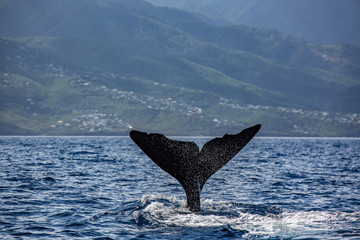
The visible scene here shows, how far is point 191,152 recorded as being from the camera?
37.8ft

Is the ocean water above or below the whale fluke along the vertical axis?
below

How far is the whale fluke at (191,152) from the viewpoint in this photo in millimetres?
11219

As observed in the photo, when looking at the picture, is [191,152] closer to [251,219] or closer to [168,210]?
[251,219]

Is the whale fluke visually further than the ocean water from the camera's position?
No

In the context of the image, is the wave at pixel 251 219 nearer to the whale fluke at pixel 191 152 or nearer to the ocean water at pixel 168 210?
the ocean water at pixel 168 210

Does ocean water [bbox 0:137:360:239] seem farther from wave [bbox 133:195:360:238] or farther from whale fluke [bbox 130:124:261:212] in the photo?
whale fluke [bbox 130:124:261:212]

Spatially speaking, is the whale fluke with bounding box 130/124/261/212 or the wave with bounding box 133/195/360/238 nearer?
the whale fluke with bounding box 130/124/261/212

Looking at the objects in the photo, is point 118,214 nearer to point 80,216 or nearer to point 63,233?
point 80,216

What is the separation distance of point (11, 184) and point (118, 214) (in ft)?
28.8

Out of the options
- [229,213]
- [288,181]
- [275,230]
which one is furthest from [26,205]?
[288,181]

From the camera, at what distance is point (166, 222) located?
1306 centimetres

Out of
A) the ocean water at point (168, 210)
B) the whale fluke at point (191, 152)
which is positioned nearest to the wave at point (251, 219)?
the ocean water at point (168, 210)

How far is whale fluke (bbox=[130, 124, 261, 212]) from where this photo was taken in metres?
11.2

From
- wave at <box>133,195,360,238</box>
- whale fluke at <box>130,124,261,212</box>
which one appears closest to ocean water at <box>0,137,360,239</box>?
wave at <box>133,195,360,238</box>
